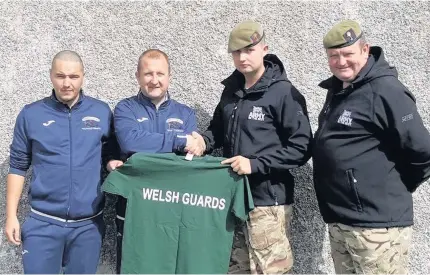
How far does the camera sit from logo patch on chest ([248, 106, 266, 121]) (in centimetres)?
312

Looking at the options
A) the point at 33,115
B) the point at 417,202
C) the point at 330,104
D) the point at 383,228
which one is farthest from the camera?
the point at 417,202

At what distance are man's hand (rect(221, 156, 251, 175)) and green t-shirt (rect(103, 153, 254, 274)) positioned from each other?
74 mm

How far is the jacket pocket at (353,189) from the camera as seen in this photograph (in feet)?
9.27

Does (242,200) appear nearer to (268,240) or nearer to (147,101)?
(268,240)

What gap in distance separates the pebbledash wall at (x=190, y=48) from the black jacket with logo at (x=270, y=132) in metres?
0.69

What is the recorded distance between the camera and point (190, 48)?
3939mm

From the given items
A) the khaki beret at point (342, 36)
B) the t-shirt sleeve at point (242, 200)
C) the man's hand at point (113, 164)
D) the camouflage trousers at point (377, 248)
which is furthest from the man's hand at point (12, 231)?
the khaki beret at point (342, 36)

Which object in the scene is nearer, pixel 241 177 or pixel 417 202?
pixel 241 177

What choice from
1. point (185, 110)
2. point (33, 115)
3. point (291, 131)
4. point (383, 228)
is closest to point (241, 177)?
point (291, 131)

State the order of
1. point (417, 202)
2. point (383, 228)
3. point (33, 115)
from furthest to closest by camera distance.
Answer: point (417, 202), point (33, 115), point (383, 228)

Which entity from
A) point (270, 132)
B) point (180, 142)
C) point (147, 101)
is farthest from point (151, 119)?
point (270, 132)

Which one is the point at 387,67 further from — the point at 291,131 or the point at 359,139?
the point at 291,131

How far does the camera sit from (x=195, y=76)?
3.94 meters

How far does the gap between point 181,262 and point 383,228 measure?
4.24 ft
